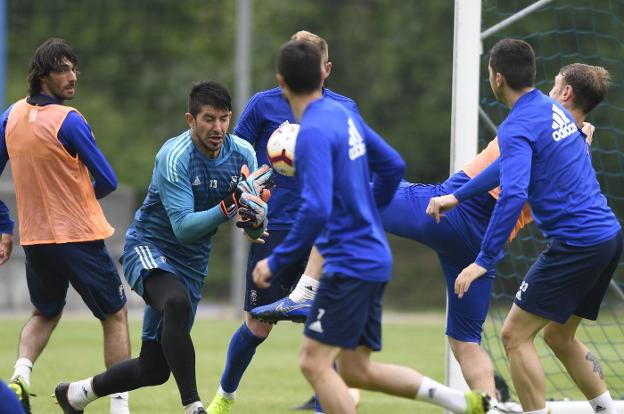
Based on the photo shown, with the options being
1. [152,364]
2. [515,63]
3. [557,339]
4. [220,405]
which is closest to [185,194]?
[152,364]

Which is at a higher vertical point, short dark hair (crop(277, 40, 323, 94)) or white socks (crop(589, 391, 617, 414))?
short dark hair (crop(277, 40, 323, 94))

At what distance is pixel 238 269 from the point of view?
48.5 ft

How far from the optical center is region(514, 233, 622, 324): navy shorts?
564 cm

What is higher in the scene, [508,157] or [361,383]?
[508,157]

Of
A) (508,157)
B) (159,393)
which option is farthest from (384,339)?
(508,157)

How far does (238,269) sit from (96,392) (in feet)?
28.6

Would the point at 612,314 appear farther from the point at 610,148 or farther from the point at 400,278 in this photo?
the point at 400,278

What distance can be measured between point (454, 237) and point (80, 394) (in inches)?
87.3

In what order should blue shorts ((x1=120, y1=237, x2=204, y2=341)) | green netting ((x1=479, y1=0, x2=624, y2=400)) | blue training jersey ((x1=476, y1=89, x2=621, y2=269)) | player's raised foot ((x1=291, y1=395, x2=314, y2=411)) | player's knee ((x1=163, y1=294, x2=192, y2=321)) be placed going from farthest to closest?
1. green netting ((x1=479, y1=0, x2=624, y2=400))
2. player's raised foot ((x1=291, y1=395, x2=314, y2=411))
3. blue shorts ((x1=120, y1=237, x2=204, y2=341))
4. player's knee ((x1=163, y1=294, x2=192, y2=321))
5. blue training jersey ((x1=476, y1=89, x2=621, y2=269))

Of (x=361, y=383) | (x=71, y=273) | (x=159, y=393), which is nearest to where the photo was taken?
(x=361, y=383)

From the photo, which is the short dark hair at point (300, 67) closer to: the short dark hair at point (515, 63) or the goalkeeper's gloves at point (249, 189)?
the goalkeeper's gloves at point (249, 189)

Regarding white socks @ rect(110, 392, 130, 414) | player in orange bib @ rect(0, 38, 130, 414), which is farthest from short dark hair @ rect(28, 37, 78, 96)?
white socks @ rect(110, 392, 130, 414)

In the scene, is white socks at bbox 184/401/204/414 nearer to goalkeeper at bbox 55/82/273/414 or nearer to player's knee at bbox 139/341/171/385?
goalkeeper at bbox 55/82/273/414

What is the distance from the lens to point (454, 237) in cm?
606
